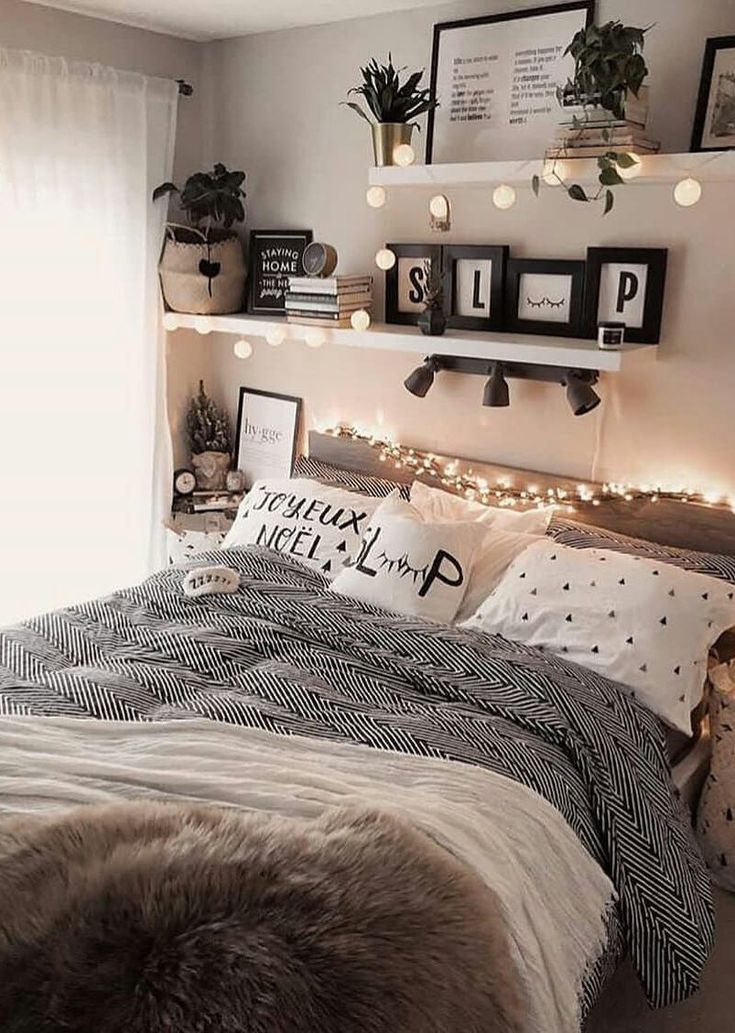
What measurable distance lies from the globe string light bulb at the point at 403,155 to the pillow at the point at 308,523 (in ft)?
3.34

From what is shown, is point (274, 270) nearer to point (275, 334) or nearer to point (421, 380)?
point (275, 334)

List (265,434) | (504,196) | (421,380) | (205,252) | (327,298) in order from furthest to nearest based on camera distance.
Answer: (265,434) < (205,252) < (327,298) < (421,380) < (504,196)

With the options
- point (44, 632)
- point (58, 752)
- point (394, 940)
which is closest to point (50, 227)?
point (44, 632)

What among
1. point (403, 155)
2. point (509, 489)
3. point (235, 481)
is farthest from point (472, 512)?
point (235, 481)

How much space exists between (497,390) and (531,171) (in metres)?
0.65

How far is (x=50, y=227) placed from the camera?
127 inches

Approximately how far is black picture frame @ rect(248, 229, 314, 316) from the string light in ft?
1.77

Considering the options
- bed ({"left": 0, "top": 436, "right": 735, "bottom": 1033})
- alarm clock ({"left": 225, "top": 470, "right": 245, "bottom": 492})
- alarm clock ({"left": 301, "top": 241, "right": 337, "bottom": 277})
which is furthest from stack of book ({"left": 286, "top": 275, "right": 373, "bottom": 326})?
bed ({"left": 0, "top": 436, "right": 735, "bottom": 1033})

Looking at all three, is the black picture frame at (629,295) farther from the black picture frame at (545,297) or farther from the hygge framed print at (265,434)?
the hygge framed print at (265,434)

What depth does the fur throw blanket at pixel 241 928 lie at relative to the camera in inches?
49.9

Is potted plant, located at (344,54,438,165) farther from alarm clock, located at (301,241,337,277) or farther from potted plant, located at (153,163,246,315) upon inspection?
potted plant, located at (153,163,246,315)

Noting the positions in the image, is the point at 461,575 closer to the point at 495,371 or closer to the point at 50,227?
the point at 495,371

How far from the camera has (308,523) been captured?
9.83 ft

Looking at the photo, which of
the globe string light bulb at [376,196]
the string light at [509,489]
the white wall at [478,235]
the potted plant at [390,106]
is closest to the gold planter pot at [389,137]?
the potted plant at [390,106]
